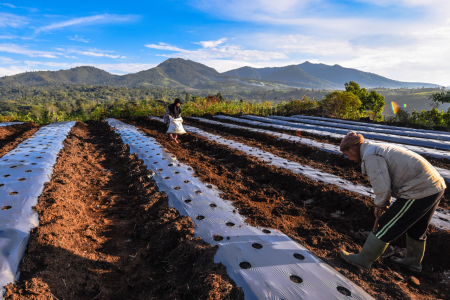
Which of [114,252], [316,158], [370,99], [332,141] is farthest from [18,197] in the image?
[370,99]

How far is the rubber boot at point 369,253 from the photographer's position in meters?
1.63

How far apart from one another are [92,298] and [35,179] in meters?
2.17

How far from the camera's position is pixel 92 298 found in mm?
1557

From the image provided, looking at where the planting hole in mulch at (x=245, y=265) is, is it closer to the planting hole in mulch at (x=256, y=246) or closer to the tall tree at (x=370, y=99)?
the planting hole in mulch at (x=256, y=246)

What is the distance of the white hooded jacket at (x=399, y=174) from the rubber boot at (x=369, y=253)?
0.30 metres

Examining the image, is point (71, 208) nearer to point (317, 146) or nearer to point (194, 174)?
point (194, 174)

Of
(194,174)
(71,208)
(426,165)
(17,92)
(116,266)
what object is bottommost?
(116,266)

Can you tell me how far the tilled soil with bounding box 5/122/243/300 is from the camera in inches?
58.4

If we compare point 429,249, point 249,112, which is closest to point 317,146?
point 429,249

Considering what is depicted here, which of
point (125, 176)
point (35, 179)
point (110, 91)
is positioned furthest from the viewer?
point (110, 91)

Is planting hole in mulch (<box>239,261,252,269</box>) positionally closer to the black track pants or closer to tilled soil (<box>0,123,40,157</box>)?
the black track pants

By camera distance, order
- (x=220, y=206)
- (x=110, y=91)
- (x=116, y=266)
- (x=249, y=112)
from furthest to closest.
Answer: (x=110, y=91), (x=249, y=112), (x=220, y=206), (x=116, y=266)

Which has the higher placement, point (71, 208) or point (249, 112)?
point (249, 112)

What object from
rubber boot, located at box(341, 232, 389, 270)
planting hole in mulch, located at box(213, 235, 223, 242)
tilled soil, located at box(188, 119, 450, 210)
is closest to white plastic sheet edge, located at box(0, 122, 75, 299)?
planting hole in mulch, located at box(213, 235, 223, 242)
